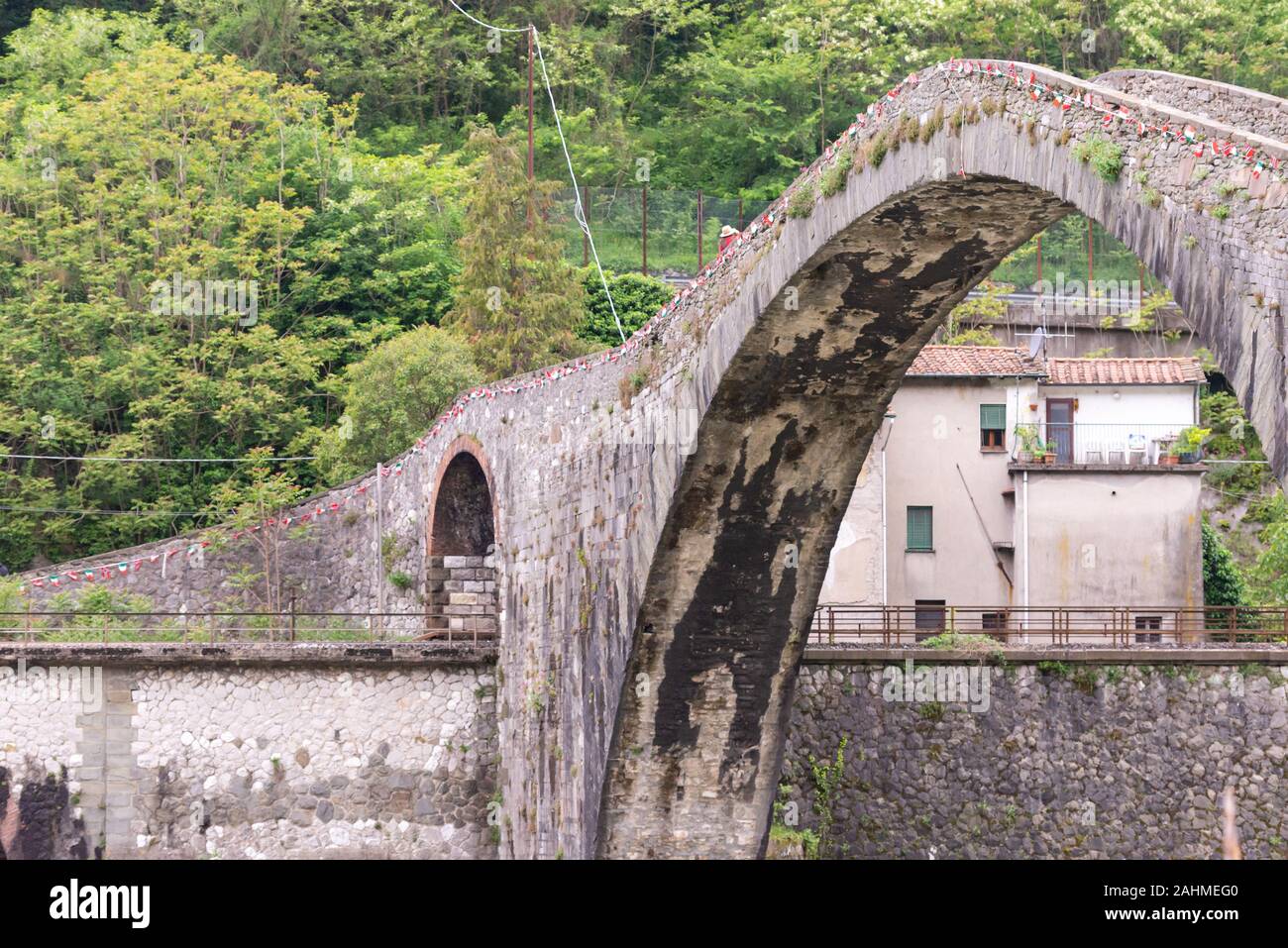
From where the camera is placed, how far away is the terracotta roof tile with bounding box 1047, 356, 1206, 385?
27375mm

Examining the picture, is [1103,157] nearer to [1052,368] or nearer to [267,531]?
[267,531]

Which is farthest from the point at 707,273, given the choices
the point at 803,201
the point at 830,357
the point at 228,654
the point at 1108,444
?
the point at 1108,444

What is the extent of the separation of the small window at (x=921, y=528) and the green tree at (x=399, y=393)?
6073mm

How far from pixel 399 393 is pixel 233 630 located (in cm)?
770

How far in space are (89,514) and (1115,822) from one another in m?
16.7

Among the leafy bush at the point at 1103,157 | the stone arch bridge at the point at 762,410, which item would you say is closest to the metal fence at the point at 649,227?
the stone arch bridge at the point at 762,410

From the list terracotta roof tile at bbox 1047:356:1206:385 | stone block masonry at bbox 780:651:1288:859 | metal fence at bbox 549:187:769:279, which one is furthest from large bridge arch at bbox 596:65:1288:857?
→ metal fence at bbox 549:187:769:279

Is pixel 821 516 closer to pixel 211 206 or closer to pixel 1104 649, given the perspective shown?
pixel 1104 649

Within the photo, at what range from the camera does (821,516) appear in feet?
49.6

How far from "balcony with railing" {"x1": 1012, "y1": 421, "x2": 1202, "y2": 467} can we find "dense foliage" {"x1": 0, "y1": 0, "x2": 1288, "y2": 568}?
23.6ft

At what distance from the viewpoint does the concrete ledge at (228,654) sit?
18719mm

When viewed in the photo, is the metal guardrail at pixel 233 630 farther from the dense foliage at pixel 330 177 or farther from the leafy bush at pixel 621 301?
the leafy bush at pixel 621 301

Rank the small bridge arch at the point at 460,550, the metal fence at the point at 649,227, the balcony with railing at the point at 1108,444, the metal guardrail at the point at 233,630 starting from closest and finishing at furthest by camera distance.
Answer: the metal guardrail at the point at 233,630 < the small bridge arch at the point at 460,550 < the balcony with railing at the point at 1108,444 < the metal fence at the point at 649,227
